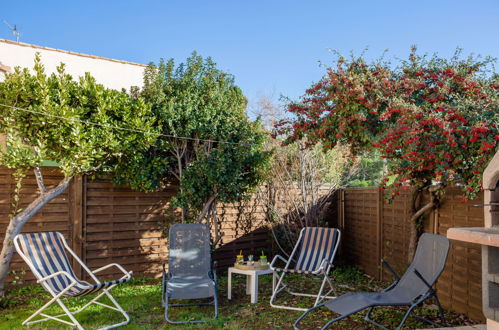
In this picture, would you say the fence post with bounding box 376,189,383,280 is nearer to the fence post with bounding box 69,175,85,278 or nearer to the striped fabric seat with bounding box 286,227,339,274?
the striped fabric seat with bounding box 286,227,339,274

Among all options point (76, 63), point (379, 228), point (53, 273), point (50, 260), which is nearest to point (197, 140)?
point (50, 260)

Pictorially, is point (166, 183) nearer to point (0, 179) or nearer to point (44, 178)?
point (44, 178)

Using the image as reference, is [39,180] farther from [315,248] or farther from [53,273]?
[315,248]

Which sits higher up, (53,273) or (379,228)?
(379,228)

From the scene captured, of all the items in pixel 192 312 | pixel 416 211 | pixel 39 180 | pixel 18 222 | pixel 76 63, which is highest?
pixel 76 63

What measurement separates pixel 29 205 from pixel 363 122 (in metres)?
4.59

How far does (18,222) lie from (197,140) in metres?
2.84

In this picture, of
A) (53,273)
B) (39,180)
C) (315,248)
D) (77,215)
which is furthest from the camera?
(77,215)

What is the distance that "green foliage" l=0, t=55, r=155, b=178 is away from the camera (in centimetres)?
566

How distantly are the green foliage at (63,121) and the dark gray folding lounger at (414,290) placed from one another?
357 centimetres

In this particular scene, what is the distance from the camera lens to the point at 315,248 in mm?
6594

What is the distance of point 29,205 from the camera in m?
6.00

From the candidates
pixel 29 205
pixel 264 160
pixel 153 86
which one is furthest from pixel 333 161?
pixel 29 205

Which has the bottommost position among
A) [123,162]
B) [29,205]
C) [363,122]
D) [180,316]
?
[180,316]
